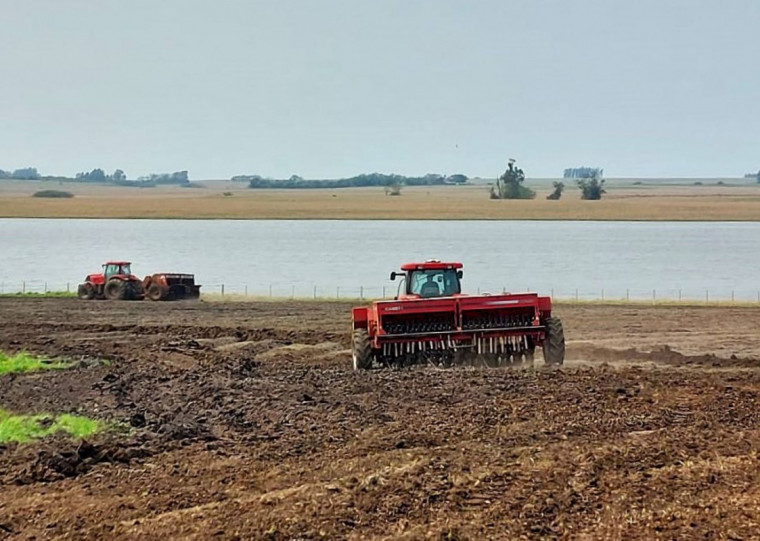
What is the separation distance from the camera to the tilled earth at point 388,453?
903cm

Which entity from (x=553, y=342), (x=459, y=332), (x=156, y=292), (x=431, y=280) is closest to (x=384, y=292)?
(x=156, y=292)

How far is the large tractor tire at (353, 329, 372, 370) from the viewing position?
771 inches

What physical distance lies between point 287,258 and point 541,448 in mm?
63883

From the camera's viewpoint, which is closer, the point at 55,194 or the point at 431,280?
the point at 431,280

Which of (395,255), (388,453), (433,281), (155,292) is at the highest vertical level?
(433,281)

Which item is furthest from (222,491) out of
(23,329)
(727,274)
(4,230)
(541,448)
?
(4,230)

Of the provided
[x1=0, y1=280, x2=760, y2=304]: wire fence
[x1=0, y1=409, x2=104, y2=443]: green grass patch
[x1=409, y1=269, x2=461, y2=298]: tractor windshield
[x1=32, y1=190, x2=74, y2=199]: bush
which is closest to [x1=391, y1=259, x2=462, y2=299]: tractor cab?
[x1=409, y1=269, x2=461, y2=298]: tractor windshield

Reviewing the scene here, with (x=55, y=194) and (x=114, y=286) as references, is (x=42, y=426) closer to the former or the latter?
(x=114, y=286)

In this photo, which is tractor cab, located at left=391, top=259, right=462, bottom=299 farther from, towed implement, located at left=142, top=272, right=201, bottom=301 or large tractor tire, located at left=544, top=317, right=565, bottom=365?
towed implement, located at left=142, top=272, right=201, bottom=301

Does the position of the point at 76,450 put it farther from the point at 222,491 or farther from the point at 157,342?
the point at 157,342

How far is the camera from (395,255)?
74750mm

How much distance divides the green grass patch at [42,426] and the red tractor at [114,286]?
102 feet

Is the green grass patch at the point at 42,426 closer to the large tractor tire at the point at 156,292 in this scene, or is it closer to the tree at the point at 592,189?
the large tractor tire at the point at 156,292

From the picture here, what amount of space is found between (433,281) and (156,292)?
25.5m
